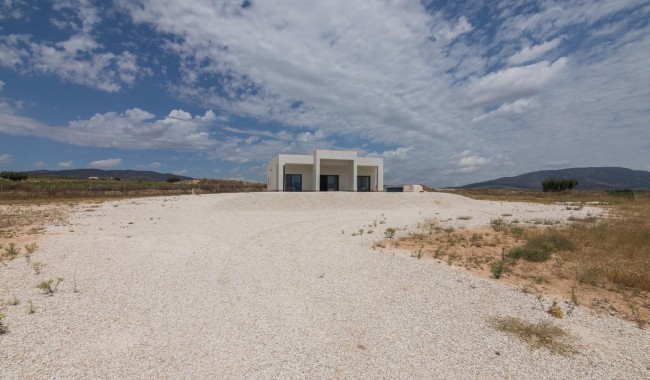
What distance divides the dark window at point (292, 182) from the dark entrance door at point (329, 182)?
2322 mm

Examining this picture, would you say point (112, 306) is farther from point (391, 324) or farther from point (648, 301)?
point (648, 301)

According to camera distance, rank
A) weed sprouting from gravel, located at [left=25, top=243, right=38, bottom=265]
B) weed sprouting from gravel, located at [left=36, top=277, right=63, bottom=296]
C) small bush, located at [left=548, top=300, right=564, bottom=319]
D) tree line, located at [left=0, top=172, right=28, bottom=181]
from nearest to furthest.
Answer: small bush, located at [left=548, top=300, right=564, bottom=319] → weed sprouting from gravel, located at [left=36, top=277, right=63, bottom=296] → weed sprouting from gravel, located at [left=25, top=243, right=38, bottom=265] → tree line, located at [left=0, top=172, right=28, bottom=181]

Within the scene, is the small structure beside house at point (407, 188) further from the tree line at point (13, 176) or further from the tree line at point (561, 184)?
the tree line at point (13, 176)

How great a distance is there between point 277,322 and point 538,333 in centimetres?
338

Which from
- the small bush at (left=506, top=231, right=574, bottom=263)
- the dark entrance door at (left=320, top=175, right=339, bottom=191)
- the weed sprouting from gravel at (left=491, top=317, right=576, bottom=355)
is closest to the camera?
the weed sprouting from gravel at (left=491, top=317, right=576, bottom=355)

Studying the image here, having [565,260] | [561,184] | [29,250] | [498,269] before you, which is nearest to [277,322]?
[498,269]

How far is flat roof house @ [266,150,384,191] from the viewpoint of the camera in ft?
102

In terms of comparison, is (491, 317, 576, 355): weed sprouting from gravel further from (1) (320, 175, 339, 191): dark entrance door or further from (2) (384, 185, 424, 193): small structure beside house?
(2) (384, 185, 424, 193): small structure beside house

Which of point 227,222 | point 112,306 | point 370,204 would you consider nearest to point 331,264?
point 112,306

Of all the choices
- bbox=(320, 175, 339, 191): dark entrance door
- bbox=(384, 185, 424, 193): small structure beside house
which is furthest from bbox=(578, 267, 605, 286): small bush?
bbox=(384, 185, 424, 193): small structure beside house

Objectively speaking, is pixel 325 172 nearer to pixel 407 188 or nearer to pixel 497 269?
pixel 407 188

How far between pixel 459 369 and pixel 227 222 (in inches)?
505

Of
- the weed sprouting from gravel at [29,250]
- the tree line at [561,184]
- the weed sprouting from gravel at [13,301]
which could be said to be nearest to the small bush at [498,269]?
the weed sprouting from gravel at [13,301]

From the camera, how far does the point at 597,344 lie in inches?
156
